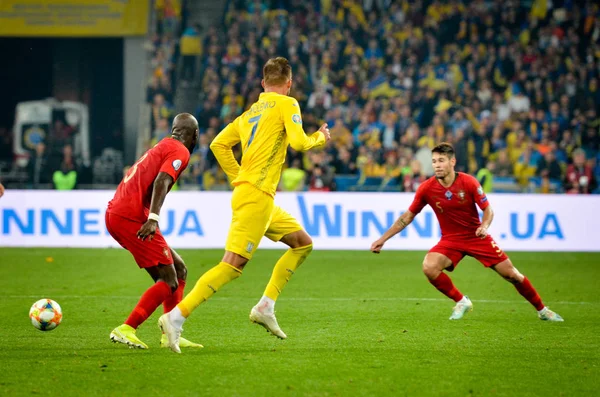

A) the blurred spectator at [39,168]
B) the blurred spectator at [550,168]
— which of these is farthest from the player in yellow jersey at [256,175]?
the blurred spectator at [39,168]

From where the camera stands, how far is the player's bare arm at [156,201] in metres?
6.73

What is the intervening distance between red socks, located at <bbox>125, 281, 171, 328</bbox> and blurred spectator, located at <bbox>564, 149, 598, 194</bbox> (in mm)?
13265

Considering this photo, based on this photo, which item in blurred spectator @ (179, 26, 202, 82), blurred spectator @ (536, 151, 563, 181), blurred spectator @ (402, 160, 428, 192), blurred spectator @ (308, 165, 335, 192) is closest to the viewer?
blurred spectator @ (402, 160, 428, 192)

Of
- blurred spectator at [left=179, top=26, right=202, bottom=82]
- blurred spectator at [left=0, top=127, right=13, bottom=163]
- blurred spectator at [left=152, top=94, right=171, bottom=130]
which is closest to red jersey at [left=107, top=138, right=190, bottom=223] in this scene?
blurred spectator at [left=152, top=94, right=171, bottom=130]

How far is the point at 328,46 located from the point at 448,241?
1552cm

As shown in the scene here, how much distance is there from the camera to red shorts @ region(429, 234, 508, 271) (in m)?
9.27

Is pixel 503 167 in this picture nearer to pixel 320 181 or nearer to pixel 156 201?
pixel 320 181

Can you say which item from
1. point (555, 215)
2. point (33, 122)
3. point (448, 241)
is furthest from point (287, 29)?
point (448, 241)

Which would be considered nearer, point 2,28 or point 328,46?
point 328,46

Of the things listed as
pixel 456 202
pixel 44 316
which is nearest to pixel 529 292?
pixel 456 202

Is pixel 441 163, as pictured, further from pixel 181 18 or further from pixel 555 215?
pixel 181 18

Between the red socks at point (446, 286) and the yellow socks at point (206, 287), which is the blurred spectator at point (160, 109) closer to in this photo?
the red socks at point (446, 286)

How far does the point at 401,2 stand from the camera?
2523cm

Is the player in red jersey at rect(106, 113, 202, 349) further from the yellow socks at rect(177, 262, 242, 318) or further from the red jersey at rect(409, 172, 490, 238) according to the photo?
the red jersey at rect(409, 172, 490, 238)
